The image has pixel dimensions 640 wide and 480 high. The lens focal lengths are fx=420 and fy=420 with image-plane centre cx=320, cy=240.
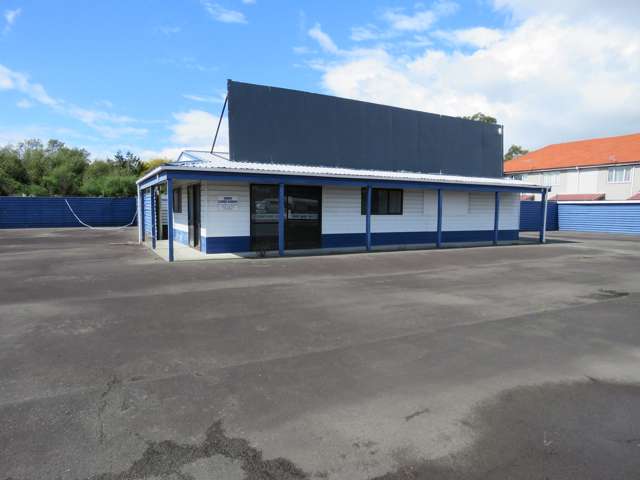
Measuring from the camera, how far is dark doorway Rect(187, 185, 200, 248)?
1491cm

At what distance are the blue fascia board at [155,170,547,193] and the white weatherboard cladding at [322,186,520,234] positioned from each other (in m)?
0.99

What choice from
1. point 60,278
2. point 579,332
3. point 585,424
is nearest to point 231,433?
point 585,424

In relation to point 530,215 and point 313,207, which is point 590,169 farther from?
point 313,207

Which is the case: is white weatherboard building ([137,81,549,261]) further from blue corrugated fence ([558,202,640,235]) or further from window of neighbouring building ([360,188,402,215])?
blue corrugated fence ([558,202,640,235])

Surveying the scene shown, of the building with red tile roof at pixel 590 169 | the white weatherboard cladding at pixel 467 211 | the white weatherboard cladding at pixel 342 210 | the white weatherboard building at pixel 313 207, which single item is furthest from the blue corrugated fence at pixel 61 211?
the building with red tile roof at pixel 590 169

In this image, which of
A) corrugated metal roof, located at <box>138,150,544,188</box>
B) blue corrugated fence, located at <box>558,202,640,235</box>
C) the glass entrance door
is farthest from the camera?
blue corrugated fence, located at <box>558,202,640,235</box>

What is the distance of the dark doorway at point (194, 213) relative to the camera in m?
14.9

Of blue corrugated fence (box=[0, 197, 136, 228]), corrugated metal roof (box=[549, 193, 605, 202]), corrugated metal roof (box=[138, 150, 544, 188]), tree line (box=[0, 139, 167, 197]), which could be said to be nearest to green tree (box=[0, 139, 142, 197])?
tree line (box=[0, 139, 167, 197])

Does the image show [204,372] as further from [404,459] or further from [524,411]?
[524,411]

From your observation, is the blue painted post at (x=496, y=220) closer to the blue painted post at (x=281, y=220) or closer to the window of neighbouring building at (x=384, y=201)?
the window of neighbouring building at (x=384, y=201)

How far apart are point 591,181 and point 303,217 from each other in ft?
107

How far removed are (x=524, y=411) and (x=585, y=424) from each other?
43cm

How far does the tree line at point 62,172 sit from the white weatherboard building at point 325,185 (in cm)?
1977

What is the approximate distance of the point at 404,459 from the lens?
2.82m
